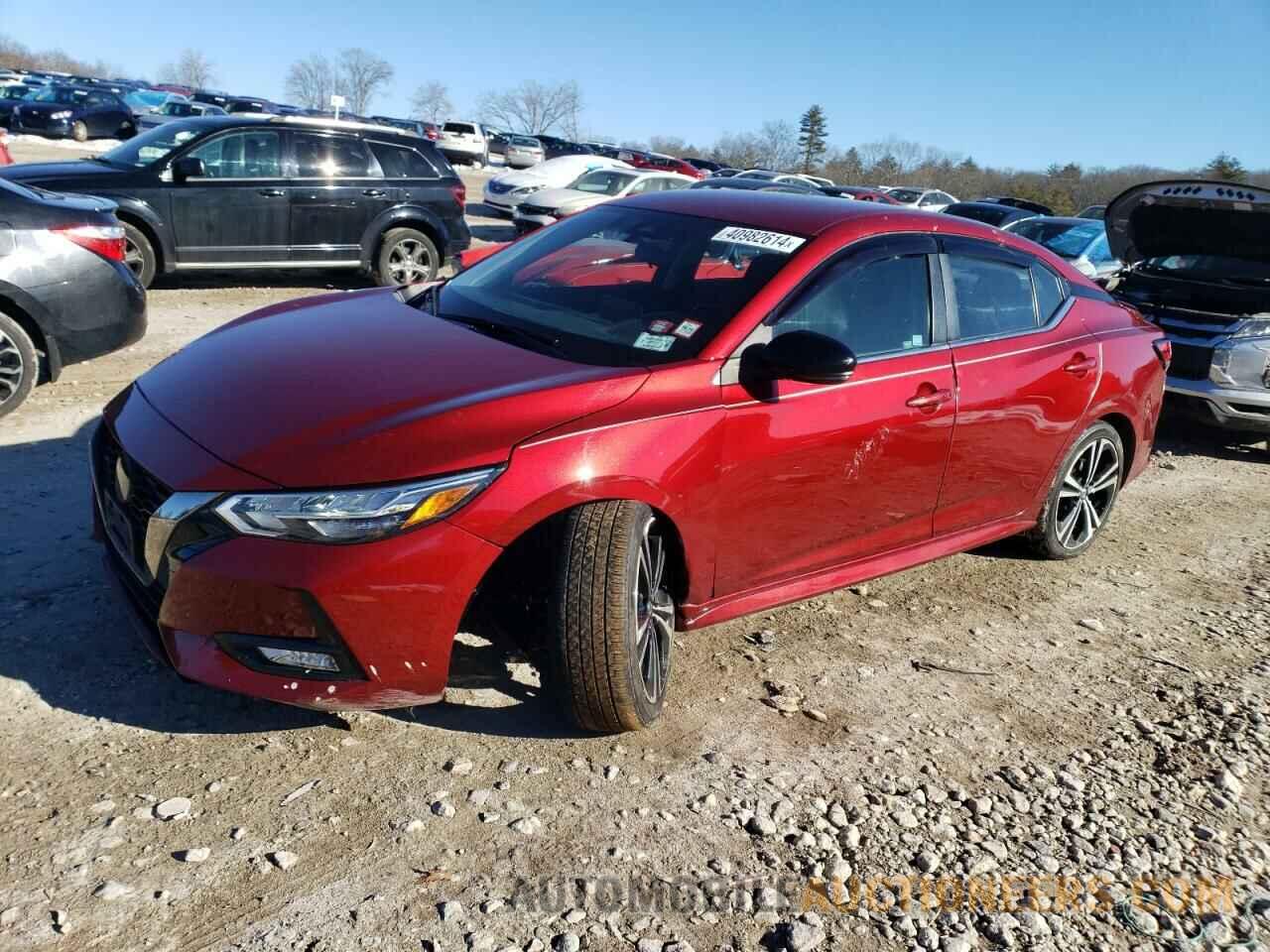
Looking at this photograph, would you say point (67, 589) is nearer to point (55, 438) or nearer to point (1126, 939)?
point (55, 438)

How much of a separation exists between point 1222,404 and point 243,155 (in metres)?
8.77

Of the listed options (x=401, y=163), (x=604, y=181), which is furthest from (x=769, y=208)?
(x=604, y=181)

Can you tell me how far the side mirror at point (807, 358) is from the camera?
11.3 ft

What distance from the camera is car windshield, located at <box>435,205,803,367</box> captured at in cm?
368

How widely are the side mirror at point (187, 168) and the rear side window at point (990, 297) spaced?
8.07 metres

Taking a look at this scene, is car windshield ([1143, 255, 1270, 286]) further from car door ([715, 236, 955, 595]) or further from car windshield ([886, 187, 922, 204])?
car windshield ([886, 187, 922, 204])

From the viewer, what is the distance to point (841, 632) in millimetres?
4383

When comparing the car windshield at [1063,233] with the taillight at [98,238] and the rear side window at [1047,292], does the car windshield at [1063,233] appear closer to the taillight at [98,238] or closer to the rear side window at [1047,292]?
the rear side window at [1047,292]

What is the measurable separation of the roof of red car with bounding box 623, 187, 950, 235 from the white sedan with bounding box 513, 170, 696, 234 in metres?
12.2

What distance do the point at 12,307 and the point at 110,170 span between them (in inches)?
171

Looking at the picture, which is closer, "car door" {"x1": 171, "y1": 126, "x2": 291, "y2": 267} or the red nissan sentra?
the red nissan sentra

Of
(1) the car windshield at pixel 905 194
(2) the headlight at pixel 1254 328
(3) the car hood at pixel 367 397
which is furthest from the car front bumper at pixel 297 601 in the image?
(1) the car windshield at pixel 905 194

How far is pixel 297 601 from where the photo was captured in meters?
2.86

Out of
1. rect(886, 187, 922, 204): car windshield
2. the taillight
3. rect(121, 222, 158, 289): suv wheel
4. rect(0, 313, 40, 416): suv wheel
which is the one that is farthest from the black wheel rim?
rect(886, 187, 922, 204): car windshield
